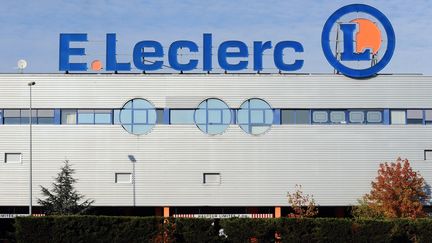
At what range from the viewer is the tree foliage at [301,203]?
65.9 metres

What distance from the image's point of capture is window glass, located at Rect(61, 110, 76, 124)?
2699 inches

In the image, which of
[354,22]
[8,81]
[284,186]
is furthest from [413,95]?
[8,81]

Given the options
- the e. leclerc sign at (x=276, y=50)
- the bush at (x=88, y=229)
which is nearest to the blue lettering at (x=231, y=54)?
the e. leclerc sign at (x=276, y=50)

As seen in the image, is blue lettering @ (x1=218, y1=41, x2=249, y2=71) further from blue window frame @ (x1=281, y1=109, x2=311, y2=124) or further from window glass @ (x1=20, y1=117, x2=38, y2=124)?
window glass @ (x1=20, y1=117, x2=38, y2=124)

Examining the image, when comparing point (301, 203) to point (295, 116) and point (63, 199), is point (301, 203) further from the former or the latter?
point (63, 199)

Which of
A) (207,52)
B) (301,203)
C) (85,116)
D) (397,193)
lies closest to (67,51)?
(85,116)

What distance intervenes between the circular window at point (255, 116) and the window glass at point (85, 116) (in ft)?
37.4

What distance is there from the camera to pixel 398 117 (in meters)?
68.9

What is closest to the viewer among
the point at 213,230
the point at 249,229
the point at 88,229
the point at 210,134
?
the point at 249,229

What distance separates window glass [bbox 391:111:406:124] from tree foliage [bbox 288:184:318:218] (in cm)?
881

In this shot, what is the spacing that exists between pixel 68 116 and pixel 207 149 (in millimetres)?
11081

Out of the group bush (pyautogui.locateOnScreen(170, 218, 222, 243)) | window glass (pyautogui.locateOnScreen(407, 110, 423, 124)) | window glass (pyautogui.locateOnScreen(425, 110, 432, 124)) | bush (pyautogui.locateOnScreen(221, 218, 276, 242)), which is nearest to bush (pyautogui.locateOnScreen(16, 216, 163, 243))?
bush (pyautogui.locateOnScreen(170, 218, 222, 243))

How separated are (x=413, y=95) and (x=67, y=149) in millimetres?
27098

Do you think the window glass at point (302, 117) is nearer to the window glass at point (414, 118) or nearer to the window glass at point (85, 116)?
the window glass at point (414, 118)
